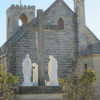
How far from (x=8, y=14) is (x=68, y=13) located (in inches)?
564

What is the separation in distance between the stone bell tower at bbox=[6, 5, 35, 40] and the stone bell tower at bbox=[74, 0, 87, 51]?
38.7 ft

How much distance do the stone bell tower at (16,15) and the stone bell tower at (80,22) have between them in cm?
1181

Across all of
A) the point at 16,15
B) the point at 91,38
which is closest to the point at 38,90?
the point at 91,38

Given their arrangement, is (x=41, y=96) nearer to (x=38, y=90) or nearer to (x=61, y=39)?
(x=38, y=90)

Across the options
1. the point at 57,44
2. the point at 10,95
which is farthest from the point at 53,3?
the point at 10,95

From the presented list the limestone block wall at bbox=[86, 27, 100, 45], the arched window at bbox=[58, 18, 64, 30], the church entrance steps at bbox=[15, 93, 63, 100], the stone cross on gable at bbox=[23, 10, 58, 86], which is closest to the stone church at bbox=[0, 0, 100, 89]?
the arched window at bbox=[58, 18, 64, 30]

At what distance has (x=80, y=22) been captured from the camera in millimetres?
31578

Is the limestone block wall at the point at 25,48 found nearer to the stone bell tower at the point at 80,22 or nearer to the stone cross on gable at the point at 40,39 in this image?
the stone bell tower at the point at 80,22

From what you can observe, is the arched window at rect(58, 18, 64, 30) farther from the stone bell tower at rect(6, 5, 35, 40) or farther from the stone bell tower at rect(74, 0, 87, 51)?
the stone bell tower at rect(6, 5, 35, 40)

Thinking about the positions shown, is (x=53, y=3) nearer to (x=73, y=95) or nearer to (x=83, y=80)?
(x=83, y=80)

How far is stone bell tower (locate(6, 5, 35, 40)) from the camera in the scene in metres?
41.6

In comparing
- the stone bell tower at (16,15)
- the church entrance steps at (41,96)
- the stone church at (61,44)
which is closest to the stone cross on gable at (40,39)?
the church entrance steps at (41,96)

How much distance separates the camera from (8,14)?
4359 cm

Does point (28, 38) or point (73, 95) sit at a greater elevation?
point (28, 38)
